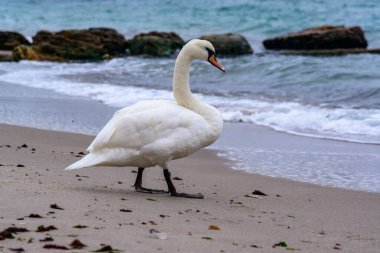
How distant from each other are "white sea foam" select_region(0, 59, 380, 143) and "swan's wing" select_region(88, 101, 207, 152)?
4756mm

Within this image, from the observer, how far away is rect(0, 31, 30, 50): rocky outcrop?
1165 inches

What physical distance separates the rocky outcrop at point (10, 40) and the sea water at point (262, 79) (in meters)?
4.36

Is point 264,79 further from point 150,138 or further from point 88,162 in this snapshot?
point 88,162

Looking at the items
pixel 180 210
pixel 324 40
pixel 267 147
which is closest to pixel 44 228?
pixel 180 210

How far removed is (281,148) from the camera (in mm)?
10383

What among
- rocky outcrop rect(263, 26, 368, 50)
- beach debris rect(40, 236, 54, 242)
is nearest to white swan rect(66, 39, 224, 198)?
beach debris rect(40, 236, 54, 242)

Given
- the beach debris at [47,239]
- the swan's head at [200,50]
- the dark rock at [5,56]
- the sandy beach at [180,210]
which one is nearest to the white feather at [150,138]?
the sandy beach at [180,210]

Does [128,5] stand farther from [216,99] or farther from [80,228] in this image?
[80,228]

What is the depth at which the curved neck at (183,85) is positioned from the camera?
7.30 metres

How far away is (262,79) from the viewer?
20125 millimetres

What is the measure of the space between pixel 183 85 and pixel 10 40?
23499 millimetres

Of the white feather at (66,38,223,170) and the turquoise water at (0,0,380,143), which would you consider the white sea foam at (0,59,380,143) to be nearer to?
the turquoise water at (0,0,380,143)

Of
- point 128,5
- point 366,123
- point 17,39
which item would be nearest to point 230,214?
point 366,123

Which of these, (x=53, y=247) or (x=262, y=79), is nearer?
(x=53, y=247)
